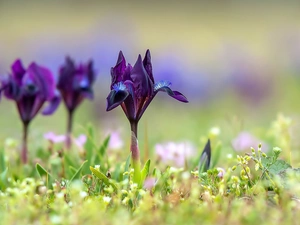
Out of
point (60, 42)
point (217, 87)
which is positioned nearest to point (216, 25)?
point (60, 42)

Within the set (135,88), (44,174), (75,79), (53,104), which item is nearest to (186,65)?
(75,79)

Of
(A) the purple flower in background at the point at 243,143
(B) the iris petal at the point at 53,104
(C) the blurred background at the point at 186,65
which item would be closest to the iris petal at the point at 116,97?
(C) the blurred background at the point at 186,65

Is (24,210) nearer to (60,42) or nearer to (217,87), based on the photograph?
(217,87)

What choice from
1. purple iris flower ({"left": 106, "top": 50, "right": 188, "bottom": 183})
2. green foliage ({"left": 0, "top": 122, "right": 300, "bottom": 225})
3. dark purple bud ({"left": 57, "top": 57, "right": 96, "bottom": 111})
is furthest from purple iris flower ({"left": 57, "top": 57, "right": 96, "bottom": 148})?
purple iris flower ({"left": 106, "top": 50, "right": 188, "bottom": 183})

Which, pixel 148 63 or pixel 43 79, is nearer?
pixel 148 63

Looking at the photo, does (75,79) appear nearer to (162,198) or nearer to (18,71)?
(18,71)

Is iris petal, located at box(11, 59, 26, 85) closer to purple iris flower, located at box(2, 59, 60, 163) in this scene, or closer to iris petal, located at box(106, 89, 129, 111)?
purple iris flower, located at box(2, 59, 60, 163)
